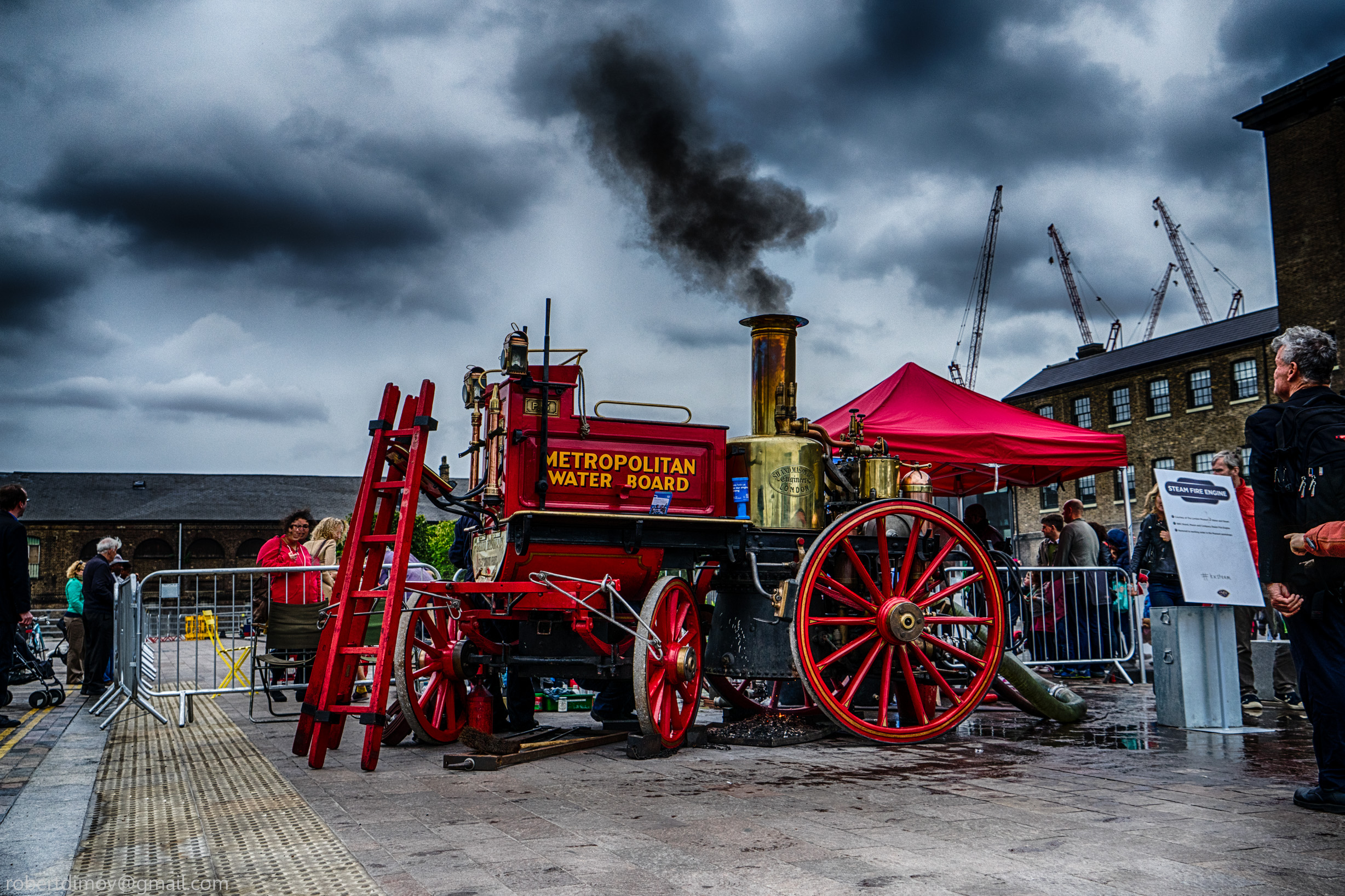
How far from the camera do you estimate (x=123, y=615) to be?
8.63 meters

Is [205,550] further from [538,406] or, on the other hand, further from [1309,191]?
[538,406]

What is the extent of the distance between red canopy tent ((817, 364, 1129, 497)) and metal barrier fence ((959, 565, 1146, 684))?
1.11m

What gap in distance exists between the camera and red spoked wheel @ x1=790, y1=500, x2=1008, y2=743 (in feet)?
20.6

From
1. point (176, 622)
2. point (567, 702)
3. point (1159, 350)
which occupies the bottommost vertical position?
point (567, 702)

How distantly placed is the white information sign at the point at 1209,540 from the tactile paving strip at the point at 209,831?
17.1 feet

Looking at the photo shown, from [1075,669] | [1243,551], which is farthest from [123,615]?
[1075,669]

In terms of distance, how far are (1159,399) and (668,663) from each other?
3810 cm

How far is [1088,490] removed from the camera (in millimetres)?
42062

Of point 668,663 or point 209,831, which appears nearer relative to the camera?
point 209,831

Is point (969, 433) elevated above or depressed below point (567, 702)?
above

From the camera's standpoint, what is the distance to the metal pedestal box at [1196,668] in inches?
274

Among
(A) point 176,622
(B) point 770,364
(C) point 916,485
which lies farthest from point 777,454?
(A) point 176,622

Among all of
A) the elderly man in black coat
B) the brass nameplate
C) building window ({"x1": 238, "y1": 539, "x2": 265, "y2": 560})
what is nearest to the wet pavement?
the brass nameplate

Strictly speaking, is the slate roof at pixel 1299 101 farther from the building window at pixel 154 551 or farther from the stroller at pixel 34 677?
the building window at pixel 154 551
